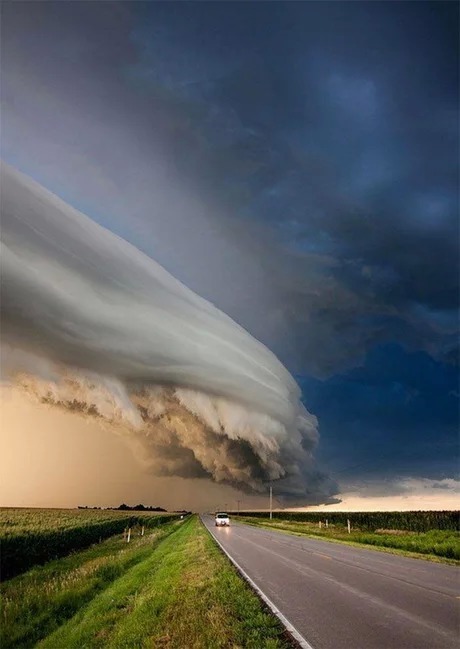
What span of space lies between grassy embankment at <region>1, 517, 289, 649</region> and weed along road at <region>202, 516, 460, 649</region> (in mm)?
858

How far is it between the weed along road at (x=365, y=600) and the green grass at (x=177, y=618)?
74 cm

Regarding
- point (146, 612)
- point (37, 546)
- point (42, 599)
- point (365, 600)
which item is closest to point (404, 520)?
point (37, 546)

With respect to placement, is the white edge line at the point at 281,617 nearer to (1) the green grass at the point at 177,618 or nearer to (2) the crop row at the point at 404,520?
(1) the green grass at the point at 177,618

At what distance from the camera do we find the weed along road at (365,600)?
27.3 ft

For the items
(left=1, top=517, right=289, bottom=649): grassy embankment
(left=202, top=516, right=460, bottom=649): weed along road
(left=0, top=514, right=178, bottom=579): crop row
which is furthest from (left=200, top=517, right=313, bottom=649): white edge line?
(left=0, top=514, right=178, bottom=579): crop row

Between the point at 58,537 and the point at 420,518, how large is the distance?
126ft

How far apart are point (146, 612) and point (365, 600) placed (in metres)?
5.47

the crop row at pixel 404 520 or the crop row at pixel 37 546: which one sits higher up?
the crop row at pixel 404 520

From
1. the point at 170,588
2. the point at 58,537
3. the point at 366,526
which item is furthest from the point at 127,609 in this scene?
the point at 366,526

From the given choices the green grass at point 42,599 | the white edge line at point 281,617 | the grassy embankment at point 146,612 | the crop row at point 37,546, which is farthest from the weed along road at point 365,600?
the crop row at point 37,546

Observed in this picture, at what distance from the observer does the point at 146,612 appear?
1116cm

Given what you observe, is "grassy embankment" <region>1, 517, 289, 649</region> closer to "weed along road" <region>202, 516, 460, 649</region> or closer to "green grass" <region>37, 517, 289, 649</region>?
"green grass" <region>37, 517, 289, 649</region>

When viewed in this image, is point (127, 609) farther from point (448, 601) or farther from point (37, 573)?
point (37, 573)

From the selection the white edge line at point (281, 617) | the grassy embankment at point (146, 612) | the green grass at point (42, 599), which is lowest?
the green grass at point (42, 599)
